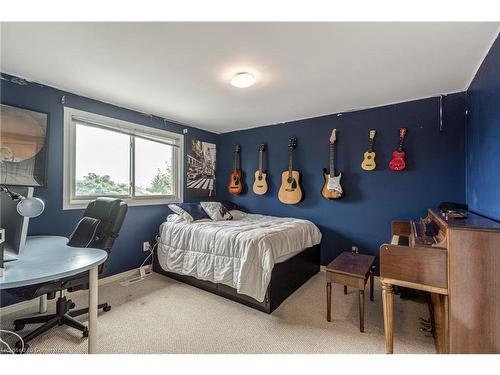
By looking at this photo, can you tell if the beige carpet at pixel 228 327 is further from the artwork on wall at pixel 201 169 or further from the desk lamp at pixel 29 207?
the artwork on wall at pixel 201 169

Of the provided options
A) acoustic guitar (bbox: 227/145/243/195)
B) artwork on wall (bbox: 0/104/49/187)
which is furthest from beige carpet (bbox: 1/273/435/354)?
acoustic guitar (bbox: 227/145/243/195)

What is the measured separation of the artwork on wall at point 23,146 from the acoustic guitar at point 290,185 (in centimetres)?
282

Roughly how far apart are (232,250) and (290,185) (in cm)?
151

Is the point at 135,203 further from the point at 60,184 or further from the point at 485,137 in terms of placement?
the point at 485,137

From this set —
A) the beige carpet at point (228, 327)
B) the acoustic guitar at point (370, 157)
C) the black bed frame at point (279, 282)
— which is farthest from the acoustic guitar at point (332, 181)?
the beige carpet at point (228, 327)

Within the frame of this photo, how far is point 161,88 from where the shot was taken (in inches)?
90.1

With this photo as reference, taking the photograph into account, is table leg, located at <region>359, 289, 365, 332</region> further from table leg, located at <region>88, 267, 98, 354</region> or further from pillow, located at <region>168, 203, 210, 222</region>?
pillow, located at <region>168, 203, 210, 222</region>

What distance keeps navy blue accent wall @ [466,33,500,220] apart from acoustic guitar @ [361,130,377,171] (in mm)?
853

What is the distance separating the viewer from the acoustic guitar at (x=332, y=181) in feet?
9.62

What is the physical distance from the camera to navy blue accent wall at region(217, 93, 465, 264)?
2424 mm

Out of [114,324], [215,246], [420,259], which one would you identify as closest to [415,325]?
[420,259]

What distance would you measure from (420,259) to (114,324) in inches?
89.6
